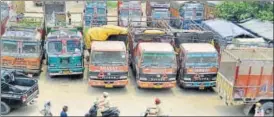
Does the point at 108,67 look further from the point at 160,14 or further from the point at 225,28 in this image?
the point at 160,14

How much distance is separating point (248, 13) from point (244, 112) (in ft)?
36.8

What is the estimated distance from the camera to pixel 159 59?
512 inches

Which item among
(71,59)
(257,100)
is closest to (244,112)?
(257,100)

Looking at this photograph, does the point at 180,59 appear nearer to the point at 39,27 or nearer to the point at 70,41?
the point at 70,41

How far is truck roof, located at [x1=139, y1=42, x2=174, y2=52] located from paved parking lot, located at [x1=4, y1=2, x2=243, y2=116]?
1396mm

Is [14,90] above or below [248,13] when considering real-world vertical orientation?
below

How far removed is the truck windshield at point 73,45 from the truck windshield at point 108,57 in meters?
1.21

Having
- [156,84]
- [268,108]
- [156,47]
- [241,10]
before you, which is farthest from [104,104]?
[241,10]

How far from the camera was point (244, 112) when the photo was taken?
11.8 m

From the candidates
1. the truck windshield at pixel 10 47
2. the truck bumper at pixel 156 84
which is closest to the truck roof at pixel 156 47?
the truck bumper at pixel 156 84

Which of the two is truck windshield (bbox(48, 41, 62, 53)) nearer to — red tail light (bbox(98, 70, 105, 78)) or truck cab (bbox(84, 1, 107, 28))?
red tail light (bbox(98, 70, 105, 78))

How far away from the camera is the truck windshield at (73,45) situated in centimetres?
1398

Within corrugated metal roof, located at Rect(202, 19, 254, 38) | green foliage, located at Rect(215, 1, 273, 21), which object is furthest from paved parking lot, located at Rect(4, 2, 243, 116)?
green foliage, located at Rect(215, 1, 273, 21)

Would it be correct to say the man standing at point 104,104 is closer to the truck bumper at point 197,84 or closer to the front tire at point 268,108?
the truck bumper at point 197,84
